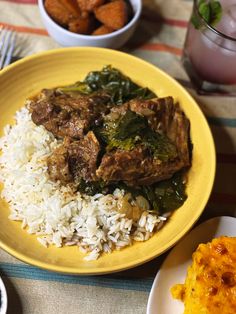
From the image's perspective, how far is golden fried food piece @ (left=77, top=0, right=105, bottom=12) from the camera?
3850mm

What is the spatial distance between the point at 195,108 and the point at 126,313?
1507 millimetres

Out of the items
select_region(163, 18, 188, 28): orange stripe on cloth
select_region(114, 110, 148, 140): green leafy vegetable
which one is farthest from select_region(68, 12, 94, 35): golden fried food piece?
select_region(114, 110, 148, 140): green leafy vegetable

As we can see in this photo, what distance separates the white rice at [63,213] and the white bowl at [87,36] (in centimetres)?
106

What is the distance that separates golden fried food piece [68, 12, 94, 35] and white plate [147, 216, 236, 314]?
6.03 feet

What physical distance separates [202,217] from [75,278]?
1012mm

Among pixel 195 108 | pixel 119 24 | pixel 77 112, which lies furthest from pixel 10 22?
pixel 195 108

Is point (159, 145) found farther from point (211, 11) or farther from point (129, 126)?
point (211, 11)

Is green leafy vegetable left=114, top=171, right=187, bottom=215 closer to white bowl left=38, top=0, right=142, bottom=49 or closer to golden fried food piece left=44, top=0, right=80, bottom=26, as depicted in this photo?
white bowl left=38, top=0, right=142, bottom=49

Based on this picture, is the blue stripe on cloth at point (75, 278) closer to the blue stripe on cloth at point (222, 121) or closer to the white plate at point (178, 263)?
the white plate at point (178, 263)

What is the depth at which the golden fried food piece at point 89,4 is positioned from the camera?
12.6 feet

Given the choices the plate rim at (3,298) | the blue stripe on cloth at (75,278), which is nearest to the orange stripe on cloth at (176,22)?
the blue stripe on cloth at (75,278)

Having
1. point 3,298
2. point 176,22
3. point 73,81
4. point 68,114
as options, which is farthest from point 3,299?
point 176,22

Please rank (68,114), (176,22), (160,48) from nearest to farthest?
(68,114) < (160,48) < (176,22)

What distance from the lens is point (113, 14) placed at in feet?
12.6
